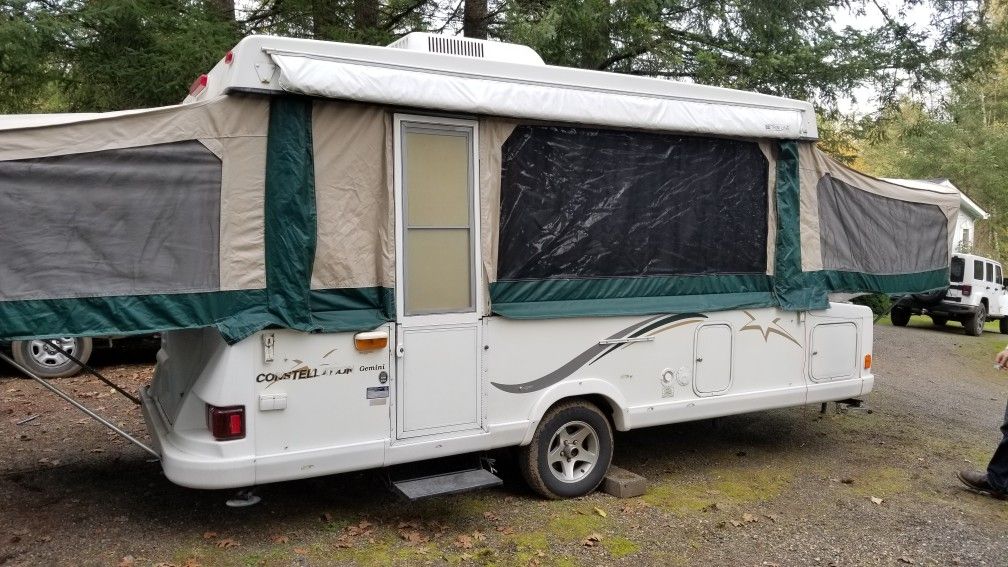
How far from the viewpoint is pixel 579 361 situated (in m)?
5.73

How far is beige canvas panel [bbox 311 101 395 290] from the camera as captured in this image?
484cm

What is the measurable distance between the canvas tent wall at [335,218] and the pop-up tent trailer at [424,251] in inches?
0.5

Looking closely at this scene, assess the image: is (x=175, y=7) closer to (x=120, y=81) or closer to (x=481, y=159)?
(x=120, y=81)

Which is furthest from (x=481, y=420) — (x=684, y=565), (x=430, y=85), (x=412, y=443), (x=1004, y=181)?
(x=1004, y=181)

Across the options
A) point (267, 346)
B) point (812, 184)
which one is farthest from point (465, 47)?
point (812, 184)

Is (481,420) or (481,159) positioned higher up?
(481,159)

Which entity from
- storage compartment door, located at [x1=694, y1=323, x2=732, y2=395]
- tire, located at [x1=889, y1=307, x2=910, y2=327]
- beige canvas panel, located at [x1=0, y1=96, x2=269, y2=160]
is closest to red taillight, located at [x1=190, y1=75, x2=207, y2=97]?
beige canvas panel, located at [x1=0, y1=96, x2=269, y2=160]

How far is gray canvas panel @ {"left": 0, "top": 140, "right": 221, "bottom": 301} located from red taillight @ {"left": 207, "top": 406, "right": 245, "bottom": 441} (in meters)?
0.66

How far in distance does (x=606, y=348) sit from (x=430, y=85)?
2.17 metres

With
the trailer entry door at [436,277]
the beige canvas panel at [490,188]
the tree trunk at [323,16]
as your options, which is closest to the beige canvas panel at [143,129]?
the trailer entry door at [436,277]

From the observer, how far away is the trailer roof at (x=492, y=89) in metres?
4.63

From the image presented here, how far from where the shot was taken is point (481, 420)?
17.5 feet

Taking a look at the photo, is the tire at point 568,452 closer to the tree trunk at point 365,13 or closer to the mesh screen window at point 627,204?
the mesh screen window at point 627,204

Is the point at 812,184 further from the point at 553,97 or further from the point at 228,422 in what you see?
the point at 228,422
